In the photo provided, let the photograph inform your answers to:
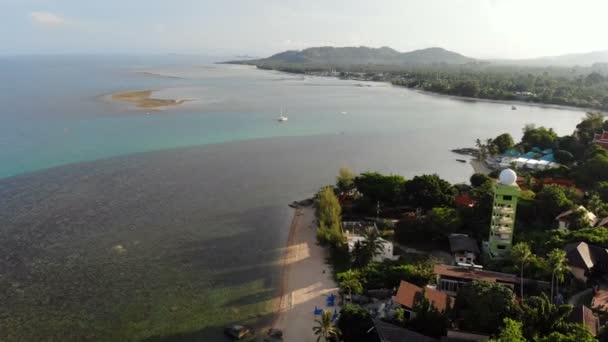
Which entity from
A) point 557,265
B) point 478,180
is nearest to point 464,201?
point 478,180

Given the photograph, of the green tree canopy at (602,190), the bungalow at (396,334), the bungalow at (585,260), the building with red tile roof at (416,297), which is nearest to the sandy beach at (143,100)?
the green tree canopy at (602,190)

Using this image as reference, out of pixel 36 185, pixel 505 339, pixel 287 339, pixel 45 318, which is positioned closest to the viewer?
pixel 505 339

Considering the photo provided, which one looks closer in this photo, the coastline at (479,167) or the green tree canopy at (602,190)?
the green tree canopy at (602,190)

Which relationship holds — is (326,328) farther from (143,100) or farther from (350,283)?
(143,100)

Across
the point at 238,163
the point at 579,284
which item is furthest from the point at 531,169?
the point at 238,163

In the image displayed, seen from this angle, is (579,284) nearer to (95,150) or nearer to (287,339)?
(287,339)

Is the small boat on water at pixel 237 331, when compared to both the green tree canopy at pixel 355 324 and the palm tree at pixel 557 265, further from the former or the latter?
the palm tree at pixel 557 265
